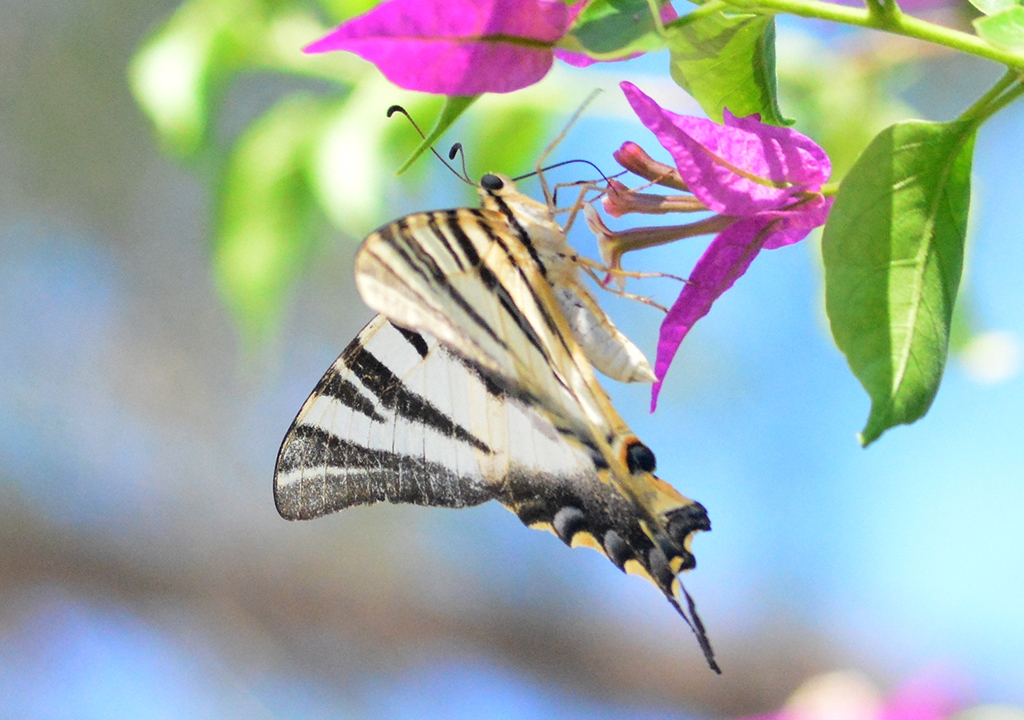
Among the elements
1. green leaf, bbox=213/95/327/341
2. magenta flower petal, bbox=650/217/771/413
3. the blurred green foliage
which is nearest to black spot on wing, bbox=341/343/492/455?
magenta flower petal, bbox=650/217/771/413

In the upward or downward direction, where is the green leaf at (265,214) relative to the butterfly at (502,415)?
upward

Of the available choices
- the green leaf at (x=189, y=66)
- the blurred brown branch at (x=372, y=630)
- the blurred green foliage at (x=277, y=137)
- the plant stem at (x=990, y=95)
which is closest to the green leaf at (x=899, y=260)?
the plant stem at (x=990, y=95)

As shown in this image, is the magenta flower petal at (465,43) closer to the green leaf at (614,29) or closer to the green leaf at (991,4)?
the green leaf at (614,29)

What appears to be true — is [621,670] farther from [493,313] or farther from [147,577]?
[493,313]

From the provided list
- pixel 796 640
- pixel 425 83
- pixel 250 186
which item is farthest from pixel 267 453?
pixel 425 83

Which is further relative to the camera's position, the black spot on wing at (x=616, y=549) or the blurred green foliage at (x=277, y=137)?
the blurred green foliage at (x=277, y=137)

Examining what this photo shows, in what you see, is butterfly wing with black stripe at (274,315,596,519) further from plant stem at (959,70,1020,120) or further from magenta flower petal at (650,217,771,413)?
plant stem at (959,70,1020,120)
